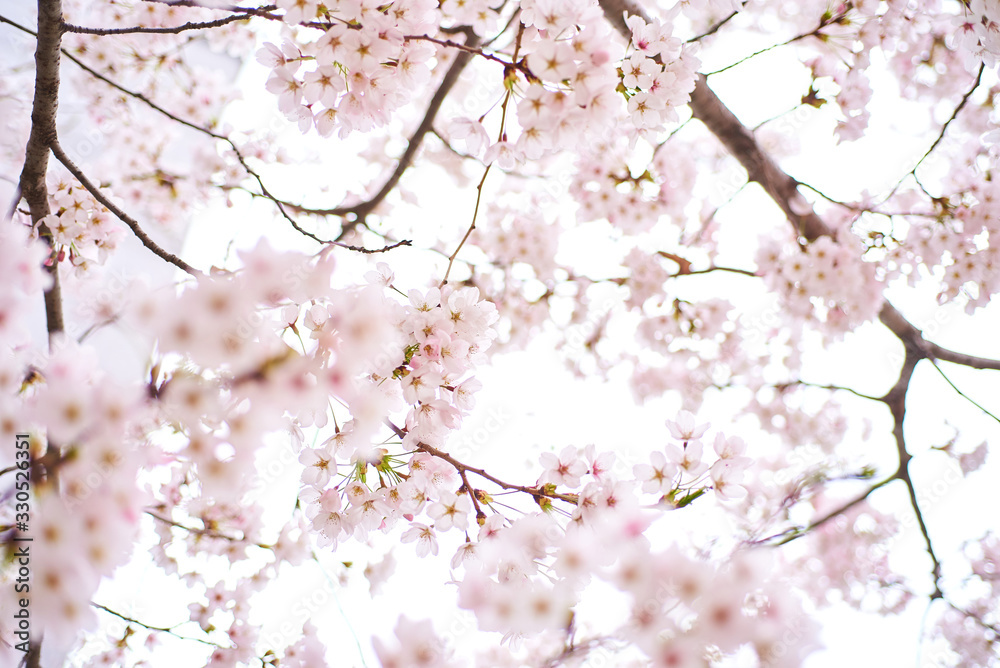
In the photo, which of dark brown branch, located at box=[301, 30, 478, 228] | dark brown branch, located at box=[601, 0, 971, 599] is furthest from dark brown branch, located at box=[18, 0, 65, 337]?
dark brown branch, located at box=[601, 0, 971, 599]

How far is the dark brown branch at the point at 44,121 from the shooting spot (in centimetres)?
101

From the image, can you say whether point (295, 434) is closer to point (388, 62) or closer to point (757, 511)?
point (388, 62)

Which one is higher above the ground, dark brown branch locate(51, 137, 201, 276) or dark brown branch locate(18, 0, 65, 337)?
dark brown branch locate(18, 0, 65, 337)

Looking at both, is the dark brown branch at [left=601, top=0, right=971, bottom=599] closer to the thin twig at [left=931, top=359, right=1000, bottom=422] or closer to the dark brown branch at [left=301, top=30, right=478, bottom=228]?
the thin twig at [left=931, top=359, right=1000, bottom=422]

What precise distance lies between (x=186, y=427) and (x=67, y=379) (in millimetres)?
140

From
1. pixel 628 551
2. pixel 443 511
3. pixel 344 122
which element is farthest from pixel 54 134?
pixel 628 551

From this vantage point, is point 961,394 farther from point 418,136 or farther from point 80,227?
point 80,227

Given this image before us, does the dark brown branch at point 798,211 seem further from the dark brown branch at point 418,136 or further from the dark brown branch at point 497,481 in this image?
the dark brown branch at point 497,481

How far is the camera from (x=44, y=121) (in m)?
1.08

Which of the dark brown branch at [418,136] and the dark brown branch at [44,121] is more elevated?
the dark brown branch at [418,136]

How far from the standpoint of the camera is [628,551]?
0.75 meters

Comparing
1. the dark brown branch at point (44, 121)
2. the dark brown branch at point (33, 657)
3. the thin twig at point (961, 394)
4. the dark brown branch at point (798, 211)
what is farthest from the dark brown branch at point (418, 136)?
the thin twig at point (961, 394)

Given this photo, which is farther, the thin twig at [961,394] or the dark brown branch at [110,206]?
the thin twig at [961,394]

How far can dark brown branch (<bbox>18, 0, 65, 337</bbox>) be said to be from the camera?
101cm
